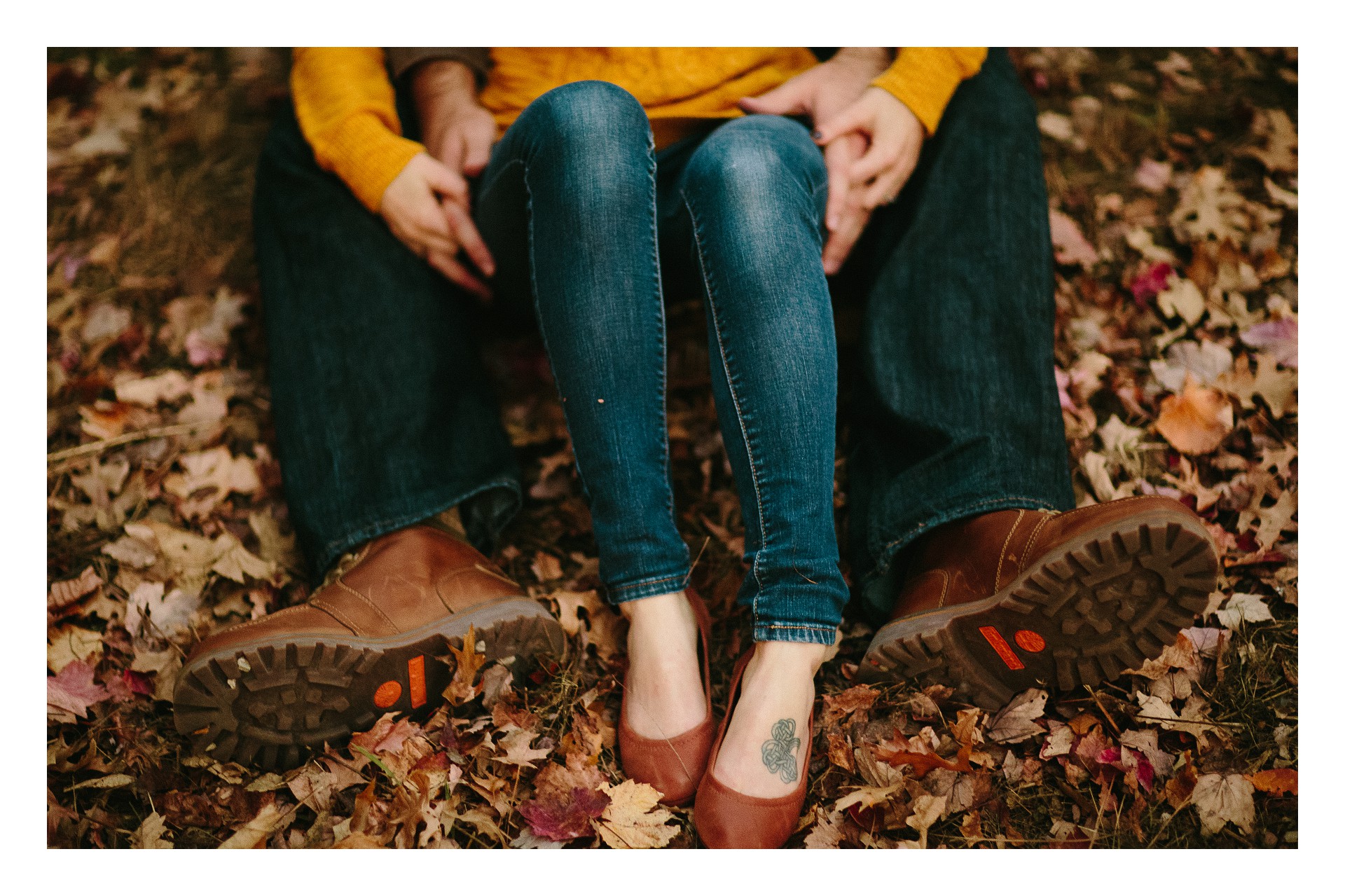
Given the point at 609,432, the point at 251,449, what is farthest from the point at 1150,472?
the point at 251,449

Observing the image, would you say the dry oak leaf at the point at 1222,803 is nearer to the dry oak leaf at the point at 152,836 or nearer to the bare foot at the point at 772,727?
the bare foot at the point at 772,727

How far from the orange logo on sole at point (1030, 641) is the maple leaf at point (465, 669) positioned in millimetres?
994

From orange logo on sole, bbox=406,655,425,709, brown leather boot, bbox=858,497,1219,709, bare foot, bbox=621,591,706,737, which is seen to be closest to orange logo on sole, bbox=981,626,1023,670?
brown leather boot, bbox=858,497,1219,709

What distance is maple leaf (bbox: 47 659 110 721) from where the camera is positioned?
163 cm

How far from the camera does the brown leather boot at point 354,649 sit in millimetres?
1385

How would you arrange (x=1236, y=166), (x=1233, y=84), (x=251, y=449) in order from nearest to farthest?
(x=251, y=449)
(x=1236, y=166)
(x=1233, y=84)

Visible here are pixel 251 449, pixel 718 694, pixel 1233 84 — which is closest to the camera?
pixel 718 694

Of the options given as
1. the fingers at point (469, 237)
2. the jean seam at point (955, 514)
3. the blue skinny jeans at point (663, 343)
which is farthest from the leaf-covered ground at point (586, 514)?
the fingers at point (469, 237)

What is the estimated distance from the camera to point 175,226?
259cm

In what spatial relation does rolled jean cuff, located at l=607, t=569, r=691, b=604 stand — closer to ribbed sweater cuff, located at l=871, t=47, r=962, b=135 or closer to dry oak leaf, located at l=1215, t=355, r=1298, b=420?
ribbed sweater cuff, located at l=871, t=47, r=962, b=135

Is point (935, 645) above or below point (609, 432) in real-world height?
below

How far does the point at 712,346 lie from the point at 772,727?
69 cm
